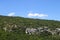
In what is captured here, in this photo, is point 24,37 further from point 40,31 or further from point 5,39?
point 40,31

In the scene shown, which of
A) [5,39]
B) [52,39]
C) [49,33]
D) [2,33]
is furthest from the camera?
[49,33]

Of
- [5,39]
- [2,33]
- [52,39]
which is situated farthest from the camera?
[52,39]

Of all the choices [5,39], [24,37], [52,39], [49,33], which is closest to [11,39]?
[5,39]

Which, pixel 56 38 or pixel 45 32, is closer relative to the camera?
pixel 56 38

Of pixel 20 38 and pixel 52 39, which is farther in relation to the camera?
pixel 52 39

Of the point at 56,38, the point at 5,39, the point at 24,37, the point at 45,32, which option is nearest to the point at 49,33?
the point at 45,32

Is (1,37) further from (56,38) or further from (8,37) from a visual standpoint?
(56,38)

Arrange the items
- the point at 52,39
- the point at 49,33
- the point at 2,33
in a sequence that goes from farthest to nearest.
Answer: the point at 49,33, the point at 52,39, the point at 2,33

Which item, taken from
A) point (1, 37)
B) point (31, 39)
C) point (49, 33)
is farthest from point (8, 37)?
point (49, 33)

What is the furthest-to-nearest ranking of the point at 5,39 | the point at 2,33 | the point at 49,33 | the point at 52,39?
1. the point at 49,33
2. the point at 52,39
3. the point at 2,33
4. the point at 5,39
